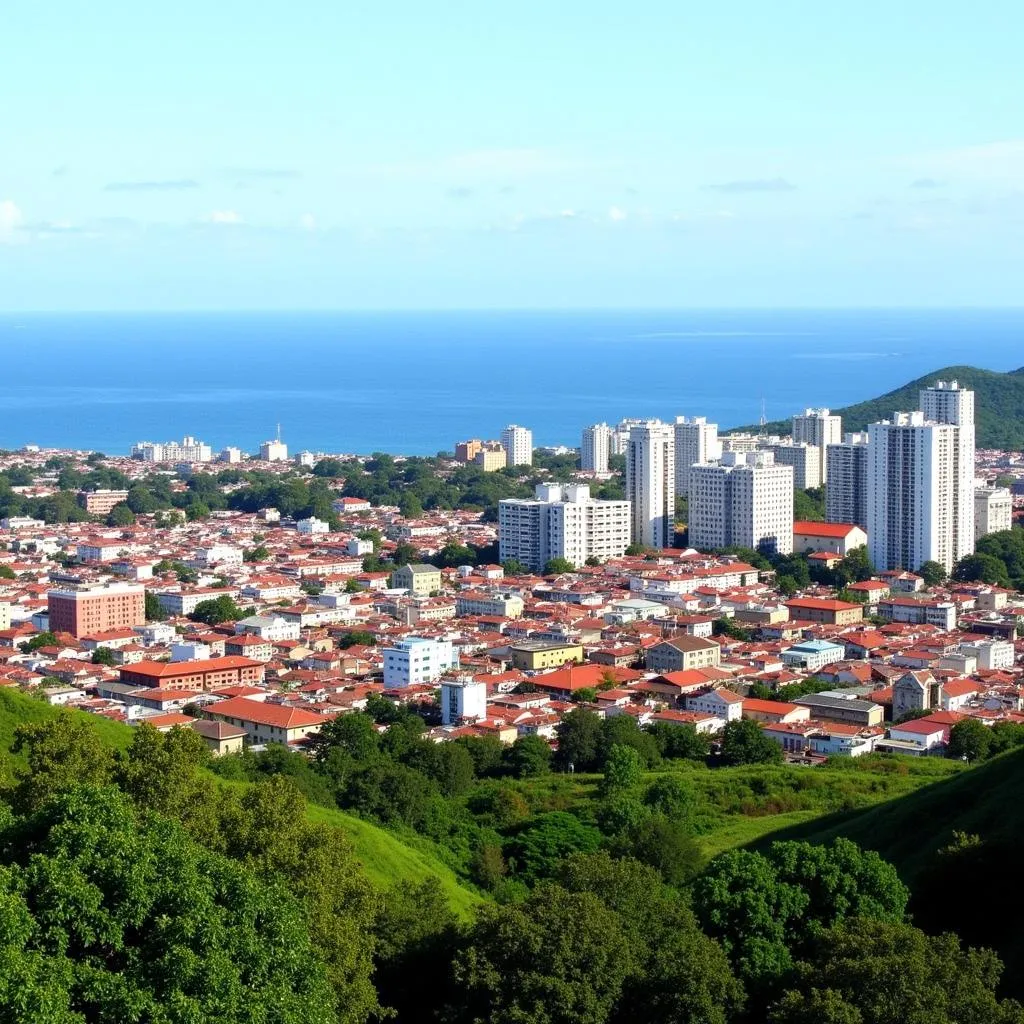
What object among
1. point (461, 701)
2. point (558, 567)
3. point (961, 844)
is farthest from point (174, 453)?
point (961, 844)

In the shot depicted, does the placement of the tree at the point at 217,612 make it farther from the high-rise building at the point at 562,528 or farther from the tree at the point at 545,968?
the tree at the point at 545,968

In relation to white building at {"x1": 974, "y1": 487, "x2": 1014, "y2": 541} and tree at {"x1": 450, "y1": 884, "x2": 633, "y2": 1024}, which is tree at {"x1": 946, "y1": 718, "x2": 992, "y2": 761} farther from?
white building at {"x1": 974, "y1": 487, "x2": 1014, "y2": 541}

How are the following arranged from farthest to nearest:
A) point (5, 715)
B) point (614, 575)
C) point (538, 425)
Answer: point (538, 425), point (614, 575), point (5, 715)

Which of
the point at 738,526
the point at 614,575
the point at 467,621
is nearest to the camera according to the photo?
the point at 467,621

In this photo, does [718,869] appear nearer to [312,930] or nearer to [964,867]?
[964,867]

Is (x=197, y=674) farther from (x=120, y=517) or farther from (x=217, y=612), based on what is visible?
(x=120, y=517)

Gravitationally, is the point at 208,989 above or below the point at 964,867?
above

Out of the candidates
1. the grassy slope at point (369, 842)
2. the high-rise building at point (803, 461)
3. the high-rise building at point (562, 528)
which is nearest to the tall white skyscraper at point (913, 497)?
the high-rise building at point (562, 528)

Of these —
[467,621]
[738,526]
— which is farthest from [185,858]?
[738,526]
